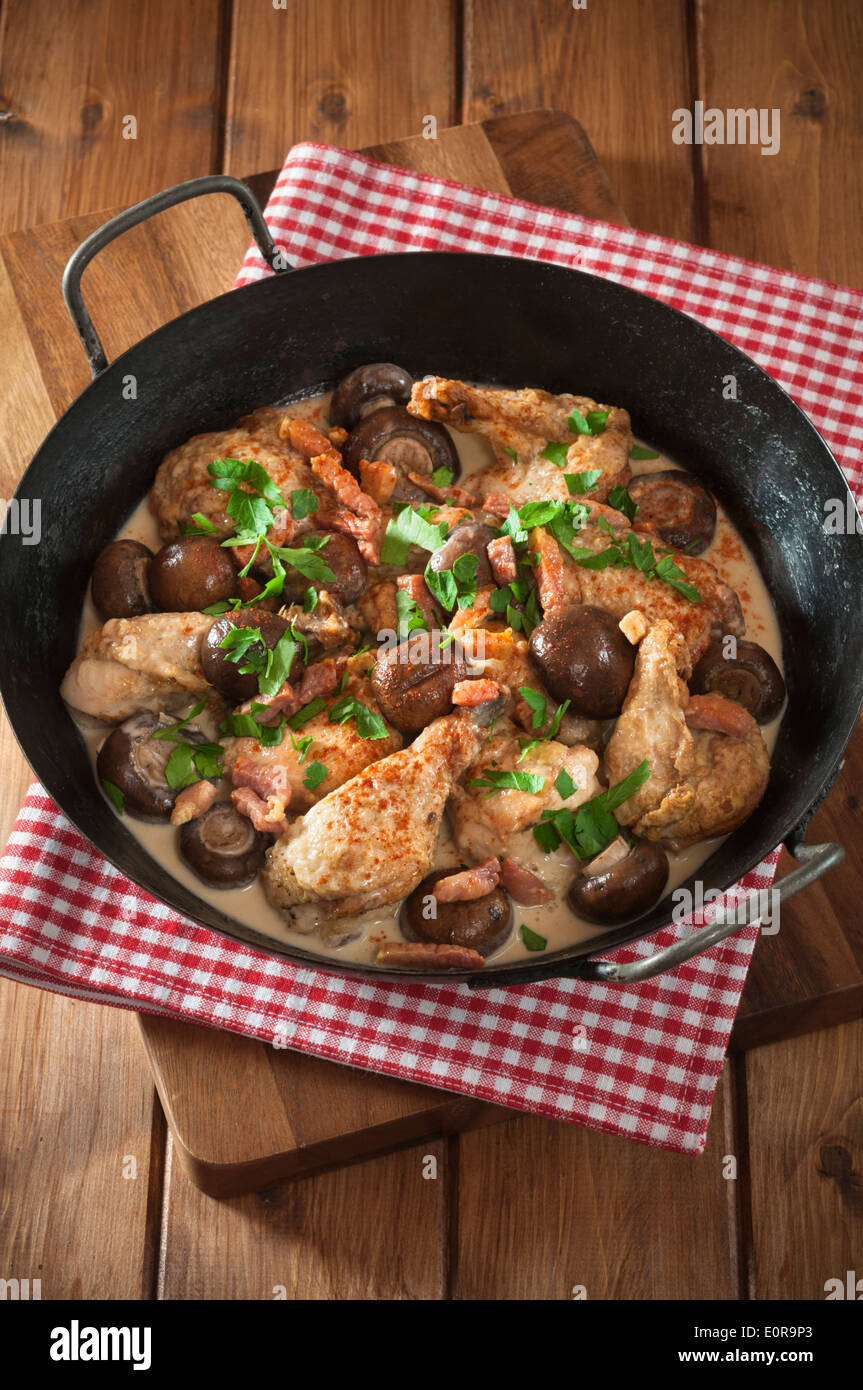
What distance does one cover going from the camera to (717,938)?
3.01 m

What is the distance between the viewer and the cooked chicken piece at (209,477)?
3.82m

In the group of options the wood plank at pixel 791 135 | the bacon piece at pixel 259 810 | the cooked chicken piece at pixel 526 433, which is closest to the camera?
the bacon piece at pixel 259 810

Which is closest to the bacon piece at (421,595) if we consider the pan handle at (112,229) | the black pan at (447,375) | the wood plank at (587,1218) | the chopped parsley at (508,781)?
the chopped parsley at (508,781)

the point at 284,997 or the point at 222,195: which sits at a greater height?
the point at 222,195

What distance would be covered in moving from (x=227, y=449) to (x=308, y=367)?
1.71ft

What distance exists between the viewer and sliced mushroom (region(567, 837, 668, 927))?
340 centimetres

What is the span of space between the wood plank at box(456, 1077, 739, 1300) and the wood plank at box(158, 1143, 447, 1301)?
126 millimetres

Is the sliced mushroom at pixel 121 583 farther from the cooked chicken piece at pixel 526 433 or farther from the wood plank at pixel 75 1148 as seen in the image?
the wood plank at pixel 75 1148

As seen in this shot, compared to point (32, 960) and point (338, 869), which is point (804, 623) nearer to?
point (338, 869)

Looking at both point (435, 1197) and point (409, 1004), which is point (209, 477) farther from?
point (435, 1197)

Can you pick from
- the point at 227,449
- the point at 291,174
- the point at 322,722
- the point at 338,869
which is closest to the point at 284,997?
the point at 338,869

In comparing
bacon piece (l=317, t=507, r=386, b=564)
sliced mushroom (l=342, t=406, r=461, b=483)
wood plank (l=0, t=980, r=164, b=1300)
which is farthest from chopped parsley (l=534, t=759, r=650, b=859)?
wood plank (l=0, t=980, r=164, b=1300)

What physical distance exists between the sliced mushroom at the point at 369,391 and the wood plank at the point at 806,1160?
2307mm

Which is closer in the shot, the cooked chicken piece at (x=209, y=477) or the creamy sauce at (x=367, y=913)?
the creamy sauce at (x=367, y=913)
